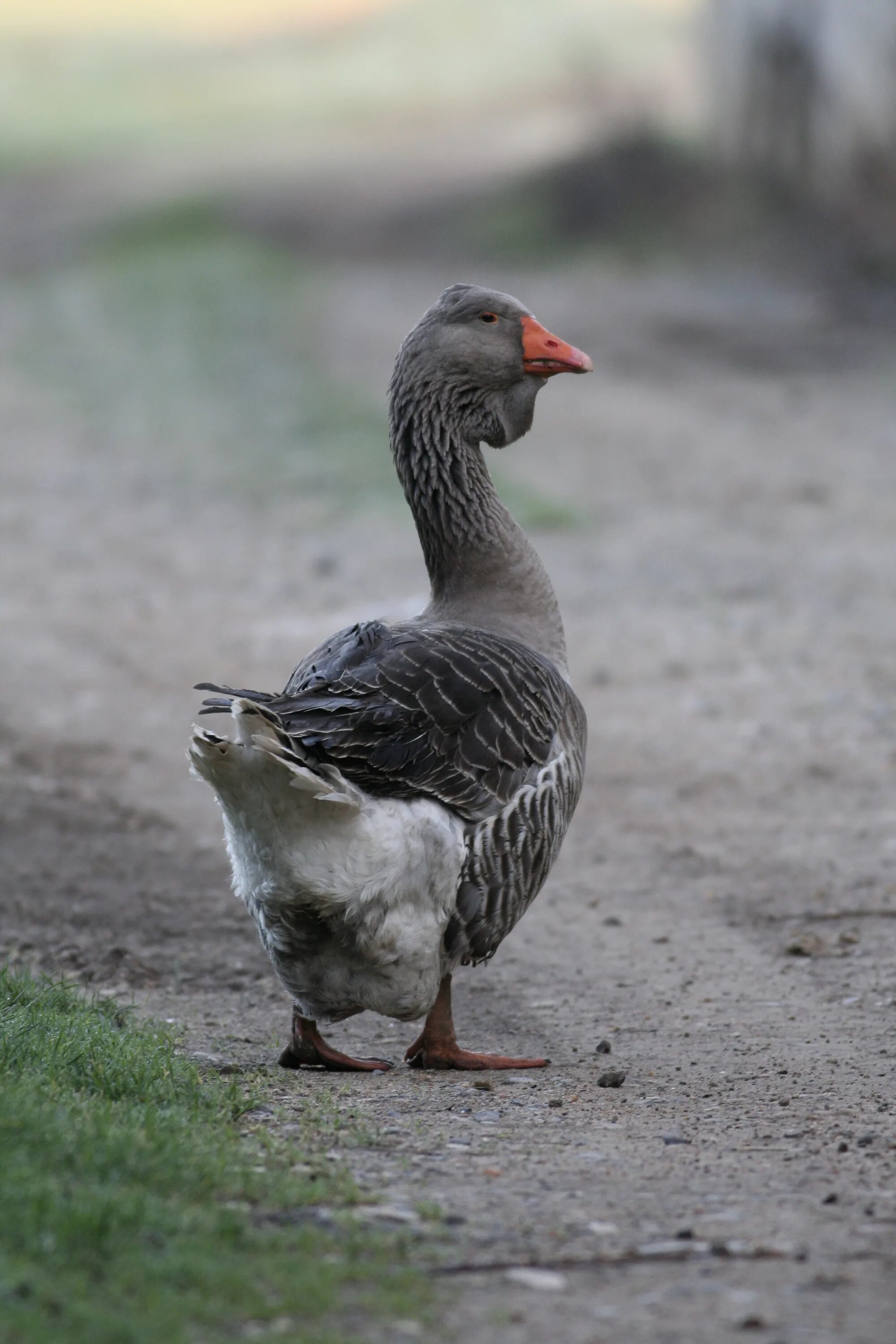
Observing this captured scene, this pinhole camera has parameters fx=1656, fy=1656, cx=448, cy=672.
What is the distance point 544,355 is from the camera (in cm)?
630

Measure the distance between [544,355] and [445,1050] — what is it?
8.59 ft

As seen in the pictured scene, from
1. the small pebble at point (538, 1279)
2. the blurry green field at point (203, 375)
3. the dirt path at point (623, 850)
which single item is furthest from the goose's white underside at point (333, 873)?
the blurry green field at point (203, 375)

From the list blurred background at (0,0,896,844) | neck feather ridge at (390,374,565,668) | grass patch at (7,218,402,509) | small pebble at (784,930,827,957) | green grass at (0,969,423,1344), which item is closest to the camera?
green grass at (0,969,423,1344)

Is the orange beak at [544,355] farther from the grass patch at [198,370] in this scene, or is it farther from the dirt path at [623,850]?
the grass patch at [198,370]

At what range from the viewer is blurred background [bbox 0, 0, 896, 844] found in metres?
11.8

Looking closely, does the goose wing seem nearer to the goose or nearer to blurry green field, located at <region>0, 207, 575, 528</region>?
the goose

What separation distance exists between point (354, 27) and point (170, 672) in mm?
61860

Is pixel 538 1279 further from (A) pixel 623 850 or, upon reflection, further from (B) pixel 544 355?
(A) pixel 623 850

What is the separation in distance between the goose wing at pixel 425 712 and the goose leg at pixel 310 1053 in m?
0.88

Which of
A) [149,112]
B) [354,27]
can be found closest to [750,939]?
[149,112]

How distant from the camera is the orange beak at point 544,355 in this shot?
6.28 metres

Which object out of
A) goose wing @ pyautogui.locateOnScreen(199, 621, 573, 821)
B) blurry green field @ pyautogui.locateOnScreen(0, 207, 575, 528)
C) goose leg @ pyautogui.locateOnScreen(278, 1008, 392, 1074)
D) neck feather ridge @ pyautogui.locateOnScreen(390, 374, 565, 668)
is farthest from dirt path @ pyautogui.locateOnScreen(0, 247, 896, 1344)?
neck feather ridge @ pyautogui.locateOnScreen(390, 374, 565, 668)

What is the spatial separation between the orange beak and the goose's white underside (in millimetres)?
1984

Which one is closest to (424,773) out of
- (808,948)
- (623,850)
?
(808,948)
